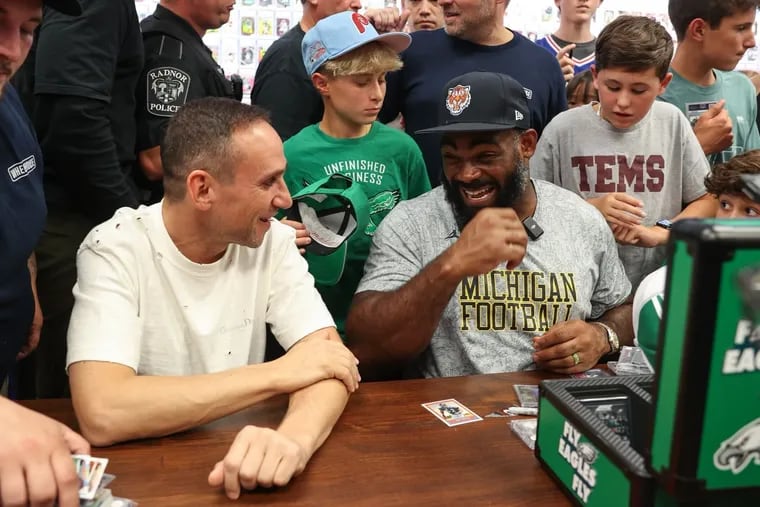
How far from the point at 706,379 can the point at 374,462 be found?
24.8 inches

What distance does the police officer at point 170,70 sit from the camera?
227 cm

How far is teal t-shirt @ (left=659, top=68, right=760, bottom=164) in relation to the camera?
8.91 feet

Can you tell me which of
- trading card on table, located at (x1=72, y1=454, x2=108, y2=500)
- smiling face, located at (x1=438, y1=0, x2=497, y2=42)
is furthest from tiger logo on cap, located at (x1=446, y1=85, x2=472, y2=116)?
trading card on table, located at (x1=72, y1=454, x2=108, y2=500)

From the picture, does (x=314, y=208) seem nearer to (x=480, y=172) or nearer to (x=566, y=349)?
(x=480, y=172)

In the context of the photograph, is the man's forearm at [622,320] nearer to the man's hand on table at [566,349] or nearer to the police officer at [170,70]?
the man's hand on table at [566,349]

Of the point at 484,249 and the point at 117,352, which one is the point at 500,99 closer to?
the point at 484,249

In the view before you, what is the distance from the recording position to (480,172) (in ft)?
6.52

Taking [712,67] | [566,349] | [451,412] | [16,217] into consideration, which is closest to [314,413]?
[451,412]

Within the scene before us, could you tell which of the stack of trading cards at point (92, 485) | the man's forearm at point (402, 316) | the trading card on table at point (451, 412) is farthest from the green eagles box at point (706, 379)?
the man's forearm at point (402, 316)

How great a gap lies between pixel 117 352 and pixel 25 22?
616mm

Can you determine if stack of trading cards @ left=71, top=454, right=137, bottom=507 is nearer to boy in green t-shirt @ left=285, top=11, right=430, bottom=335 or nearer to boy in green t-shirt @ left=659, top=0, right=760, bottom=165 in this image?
boy in green t-shirt @ left=285, top=11, right=430, bottom=335

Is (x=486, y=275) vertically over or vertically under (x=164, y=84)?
under

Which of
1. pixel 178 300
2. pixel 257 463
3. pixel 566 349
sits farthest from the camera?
pixel 566 349

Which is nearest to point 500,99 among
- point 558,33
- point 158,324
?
point 158,324
